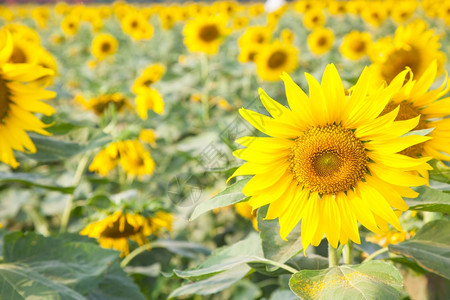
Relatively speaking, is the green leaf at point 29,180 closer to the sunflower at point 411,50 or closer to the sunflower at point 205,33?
the sunflower at point 411,50

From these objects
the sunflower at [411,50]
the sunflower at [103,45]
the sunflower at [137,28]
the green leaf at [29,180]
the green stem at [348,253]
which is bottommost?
the green stem at [348,253]

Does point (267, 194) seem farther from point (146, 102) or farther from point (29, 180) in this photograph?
point (146, 102)

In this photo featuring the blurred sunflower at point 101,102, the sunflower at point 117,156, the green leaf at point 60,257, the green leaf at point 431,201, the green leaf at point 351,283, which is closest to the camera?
the green leaf at point 351,283

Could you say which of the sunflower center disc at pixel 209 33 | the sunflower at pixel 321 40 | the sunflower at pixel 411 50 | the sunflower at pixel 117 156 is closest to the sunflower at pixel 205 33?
the sunflower center disc at pixel 209 33

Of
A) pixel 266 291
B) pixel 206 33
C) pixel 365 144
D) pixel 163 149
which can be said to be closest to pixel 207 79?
pixel 206 33

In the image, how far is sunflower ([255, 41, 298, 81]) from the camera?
3.50 metres

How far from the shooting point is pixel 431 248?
991mm

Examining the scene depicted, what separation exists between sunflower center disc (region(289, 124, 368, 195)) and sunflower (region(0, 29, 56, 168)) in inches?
30.4

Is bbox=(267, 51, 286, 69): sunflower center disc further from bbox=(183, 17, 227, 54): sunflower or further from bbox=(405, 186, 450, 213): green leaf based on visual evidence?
bbox=(405, 186, 450, 213): green leaf

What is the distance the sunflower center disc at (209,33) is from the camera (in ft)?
12.3

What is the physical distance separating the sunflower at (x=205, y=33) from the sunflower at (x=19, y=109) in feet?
8.01

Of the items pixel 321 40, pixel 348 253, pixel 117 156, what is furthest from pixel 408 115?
pixel 321 40

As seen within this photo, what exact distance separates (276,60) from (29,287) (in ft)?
9.09

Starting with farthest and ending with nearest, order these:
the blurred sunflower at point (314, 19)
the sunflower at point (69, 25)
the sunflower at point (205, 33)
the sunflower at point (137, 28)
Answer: the sunflower at point (69, 25) < the blurred sunflower at point (314, 19) < the sunflower at point (137, 28) < the sunflower at point (205, 33)
